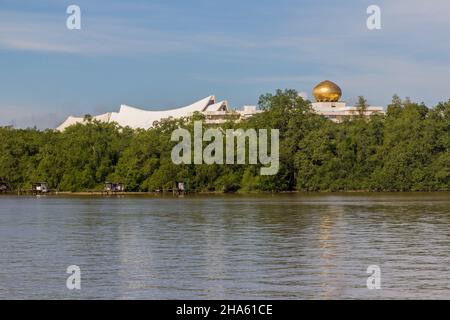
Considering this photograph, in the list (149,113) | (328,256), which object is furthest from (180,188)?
(328,256)

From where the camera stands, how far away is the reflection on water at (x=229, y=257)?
16.3 meters

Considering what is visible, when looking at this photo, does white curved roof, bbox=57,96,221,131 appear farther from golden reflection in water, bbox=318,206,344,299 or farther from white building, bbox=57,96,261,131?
golden reflection in water, bbox=318,206,344,299

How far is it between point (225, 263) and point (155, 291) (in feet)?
13.0

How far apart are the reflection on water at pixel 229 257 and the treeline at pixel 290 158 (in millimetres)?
39159

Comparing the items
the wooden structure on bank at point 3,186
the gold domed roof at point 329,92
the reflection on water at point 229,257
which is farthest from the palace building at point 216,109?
the reflection on water at point 229,257

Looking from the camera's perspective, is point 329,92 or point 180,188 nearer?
point 180,188

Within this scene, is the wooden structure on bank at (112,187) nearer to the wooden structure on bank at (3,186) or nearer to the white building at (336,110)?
the wooden structure on bank at (3,186)

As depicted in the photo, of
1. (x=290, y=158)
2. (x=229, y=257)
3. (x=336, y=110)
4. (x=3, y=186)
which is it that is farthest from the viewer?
(x=336, y=110)

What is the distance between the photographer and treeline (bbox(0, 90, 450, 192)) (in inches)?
2940

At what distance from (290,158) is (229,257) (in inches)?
2167

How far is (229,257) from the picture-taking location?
69.2 feet

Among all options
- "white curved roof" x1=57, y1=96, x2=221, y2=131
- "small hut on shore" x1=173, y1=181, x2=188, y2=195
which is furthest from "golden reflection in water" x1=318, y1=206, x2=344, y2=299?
"white curved roof" x1=57, y1=96, x2=221, y2=131

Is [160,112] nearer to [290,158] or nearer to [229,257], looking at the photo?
[290,158]

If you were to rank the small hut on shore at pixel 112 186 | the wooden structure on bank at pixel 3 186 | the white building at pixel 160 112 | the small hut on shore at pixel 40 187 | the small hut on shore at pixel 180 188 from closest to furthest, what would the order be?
the small hut on shore at pixel 180 188
the small hut on shore at pixel 112 186
the small hut on shore at pixel 40 187
the wooden structure on bank at pixel 3 186
the white building at pixel 160 112
